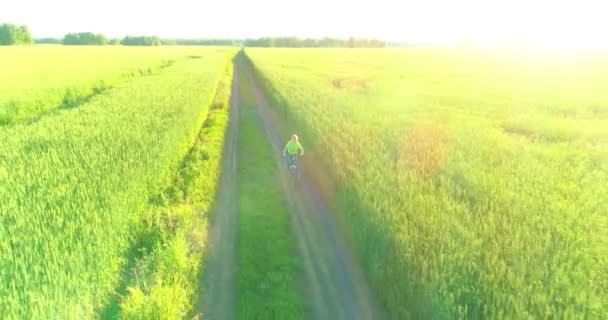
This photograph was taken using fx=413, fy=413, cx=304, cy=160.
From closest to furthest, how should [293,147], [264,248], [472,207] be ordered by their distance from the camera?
[472,207] → [264,248] → [293,147]

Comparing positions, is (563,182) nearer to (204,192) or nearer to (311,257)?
(311,257)

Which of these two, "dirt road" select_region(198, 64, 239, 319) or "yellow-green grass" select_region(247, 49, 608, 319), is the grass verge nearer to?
"dirt road" select_region(198, 64, 239, 319)

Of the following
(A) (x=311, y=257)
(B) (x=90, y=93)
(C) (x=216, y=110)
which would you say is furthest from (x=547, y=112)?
(B) (x=90, y=93)

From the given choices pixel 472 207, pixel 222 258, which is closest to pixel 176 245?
pixel 222 258

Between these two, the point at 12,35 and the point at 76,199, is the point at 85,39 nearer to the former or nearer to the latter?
the point at 12,35

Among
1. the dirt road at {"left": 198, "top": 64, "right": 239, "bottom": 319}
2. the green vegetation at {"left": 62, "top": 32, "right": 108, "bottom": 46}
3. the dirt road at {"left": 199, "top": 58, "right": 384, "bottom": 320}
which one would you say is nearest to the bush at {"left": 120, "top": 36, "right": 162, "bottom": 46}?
the green vegetation at {"left": 62, "top": 32, "right": 108, "bottom": 46}

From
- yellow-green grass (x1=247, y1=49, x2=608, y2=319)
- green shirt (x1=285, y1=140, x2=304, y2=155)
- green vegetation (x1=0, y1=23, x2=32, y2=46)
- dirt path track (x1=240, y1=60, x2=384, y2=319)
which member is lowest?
dirt path track (x1=240, y1=60, x2=384, y2=319)
